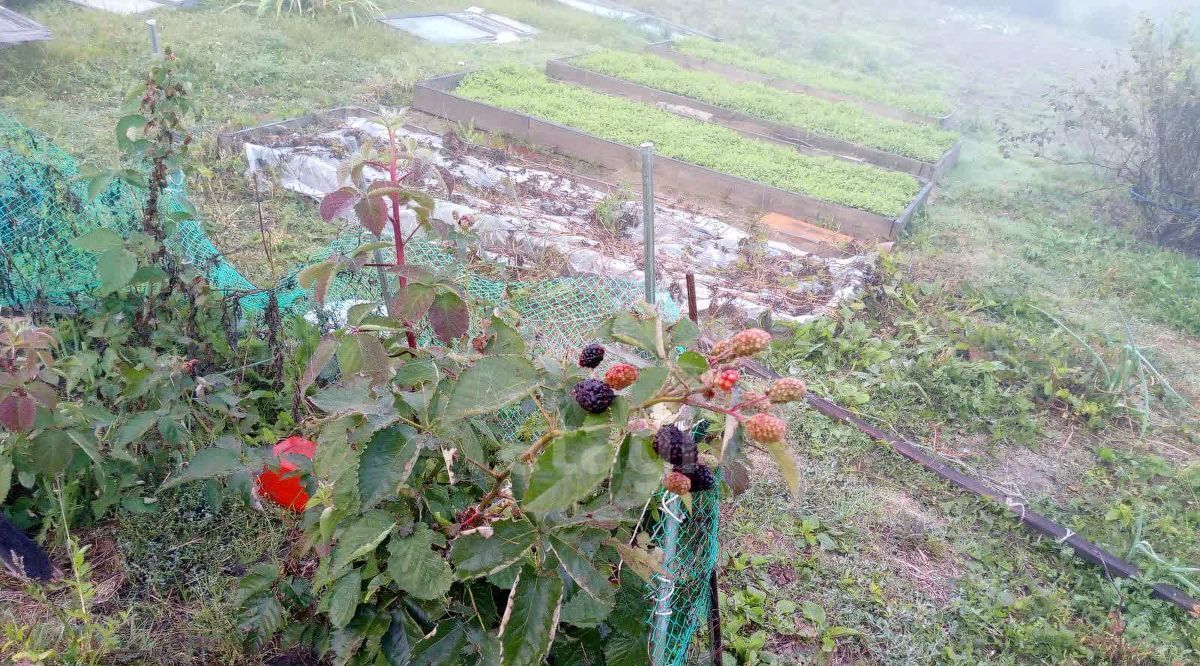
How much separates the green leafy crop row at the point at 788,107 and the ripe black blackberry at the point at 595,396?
727 cm

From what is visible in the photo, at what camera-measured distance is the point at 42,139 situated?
14.9ft

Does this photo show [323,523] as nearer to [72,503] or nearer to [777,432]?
[777,432]

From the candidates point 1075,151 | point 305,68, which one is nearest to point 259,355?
point 305,68

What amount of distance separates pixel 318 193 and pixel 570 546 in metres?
4.42

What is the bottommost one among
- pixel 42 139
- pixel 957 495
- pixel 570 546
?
pixel 957 495

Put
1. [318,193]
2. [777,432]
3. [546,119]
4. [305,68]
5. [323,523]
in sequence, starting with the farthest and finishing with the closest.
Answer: [305,68] < [546,119] < [318,193] < [323,523] < [777,432]

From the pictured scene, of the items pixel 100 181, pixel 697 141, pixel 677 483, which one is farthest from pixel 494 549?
pixel 697 141

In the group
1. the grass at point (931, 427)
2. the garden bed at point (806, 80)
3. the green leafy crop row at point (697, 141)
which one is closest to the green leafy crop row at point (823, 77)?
the garden bed at point (806, 80)

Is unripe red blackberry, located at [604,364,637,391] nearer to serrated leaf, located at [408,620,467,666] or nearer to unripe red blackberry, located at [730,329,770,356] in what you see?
unripe red blackberry, located at [730,329,770,356]

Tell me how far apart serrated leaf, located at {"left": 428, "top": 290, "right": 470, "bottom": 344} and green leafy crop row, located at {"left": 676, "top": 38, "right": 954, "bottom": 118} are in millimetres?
9095

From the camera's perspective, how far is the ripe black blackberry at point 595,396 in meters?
1.08

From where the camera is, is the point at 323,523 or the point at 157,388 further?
the point at 157,388

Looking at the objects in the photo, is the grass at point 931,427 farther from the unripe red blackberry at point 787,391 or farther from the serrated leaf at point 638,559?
the unripe red blackberry at point 787,391

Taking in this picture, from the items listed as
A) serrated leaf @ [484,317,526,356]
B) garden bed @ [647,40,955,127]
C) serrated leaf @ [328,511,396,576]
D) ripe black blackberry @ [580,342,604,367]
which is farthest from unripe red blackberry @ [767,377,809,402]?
garden bed @ [647,40,955,127]
